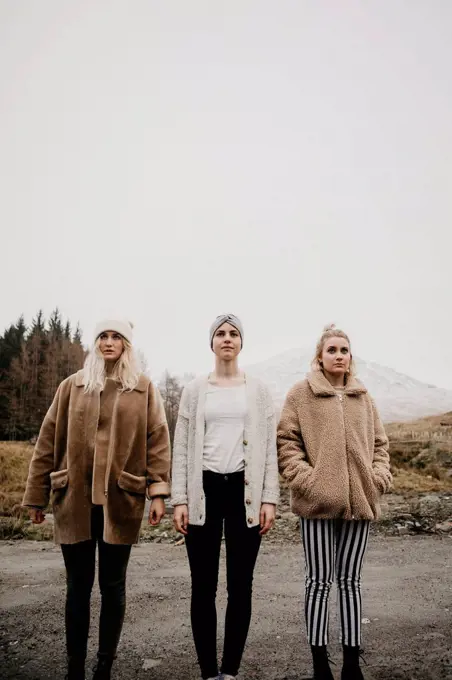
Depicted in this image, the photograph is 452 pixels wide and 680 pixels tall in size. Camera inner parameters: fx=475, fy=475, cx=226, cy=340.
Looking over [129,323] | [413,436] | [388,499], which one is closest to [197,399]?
[129,323]

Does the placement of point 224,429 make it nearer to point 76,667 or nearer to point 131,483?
point 131,483

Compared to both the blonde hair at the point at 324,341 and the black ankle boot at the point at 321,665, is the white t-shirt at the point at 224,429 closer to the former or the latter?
the blonde hair at the point at 324,341

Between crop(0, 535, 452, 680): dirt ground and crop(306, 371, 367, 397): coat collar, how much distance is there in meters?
1.84

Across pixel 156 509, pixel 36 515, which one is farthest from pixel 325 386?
pixel 36 515

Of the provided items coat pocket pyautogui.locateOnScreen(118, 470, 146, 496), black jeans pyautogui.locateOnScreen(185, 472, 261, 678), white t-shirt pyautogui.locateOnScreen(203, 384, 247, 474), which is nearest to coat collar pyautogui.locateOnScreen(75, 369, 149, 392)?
white t-shirt pyautogui.locateOnScreen(203, 384, 247, 474)

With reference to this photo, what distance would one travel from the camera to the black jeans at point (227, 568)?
290 centimetres

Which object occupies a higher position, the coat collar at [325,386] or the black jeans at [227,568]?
the coat collar at [325,386]

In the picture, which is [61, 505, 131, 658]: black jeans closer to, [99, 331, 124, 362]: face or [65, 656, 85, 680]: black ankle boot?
[65, 656, 85, 680]: black ankle boot

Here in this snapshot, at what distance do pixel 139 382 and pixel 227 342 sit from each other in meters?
0.65

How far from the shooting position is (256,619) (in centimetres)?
419

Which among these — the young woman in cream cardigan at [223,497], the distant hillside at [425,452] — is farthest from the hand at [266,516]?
the distant hillside at [425,452]

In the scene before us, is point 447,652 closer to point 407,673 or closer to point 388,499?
point 407,673

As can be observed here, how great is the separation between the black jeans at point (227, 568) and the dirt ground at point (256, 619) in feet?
1.30

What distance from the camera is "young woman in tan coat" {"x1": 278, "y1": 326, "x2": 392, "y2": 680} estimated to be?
9.65 feet
